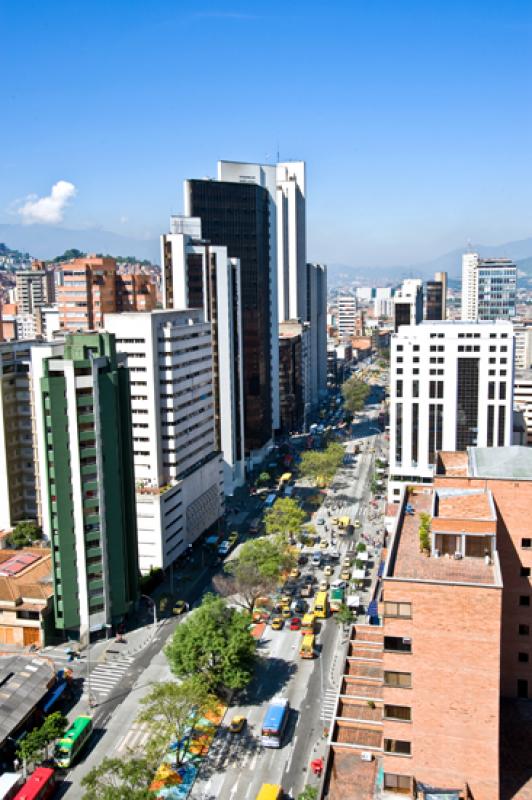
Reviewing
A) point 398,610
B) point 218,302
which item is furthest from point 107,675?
point 218,302

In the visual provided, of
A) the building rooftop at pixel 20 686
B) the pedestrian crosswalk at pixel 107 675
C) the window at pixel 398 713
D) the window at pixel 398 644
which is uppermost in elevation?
the window at pixel 398 644

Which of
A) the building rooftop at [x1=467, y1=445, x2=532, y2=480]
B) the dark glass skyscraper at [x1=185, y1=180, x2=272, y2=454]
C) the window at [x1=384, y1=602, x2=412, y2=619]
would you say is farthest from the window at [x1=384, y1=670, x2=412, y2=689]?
the dark glass skyscraper at [x1=185, y1=180, x2=272, y2=454]

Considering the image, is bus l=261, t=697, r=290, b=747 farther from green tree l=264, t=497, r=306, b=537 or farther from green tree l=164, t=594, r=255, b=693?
green tree l=264, t=497, r=306, b=537

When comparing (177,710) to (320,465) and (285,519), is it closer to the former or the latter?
(285,519)

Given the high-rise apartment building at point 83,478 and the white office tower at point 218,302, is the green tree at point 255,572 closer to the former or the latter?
the high-rise apartment building at point 83,478

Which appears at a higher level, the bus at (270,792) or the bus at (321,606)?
the bus at (321,606)

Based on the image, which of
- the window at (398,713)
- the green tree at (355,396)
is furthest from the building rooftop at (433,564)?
the green tree at (355,396)
